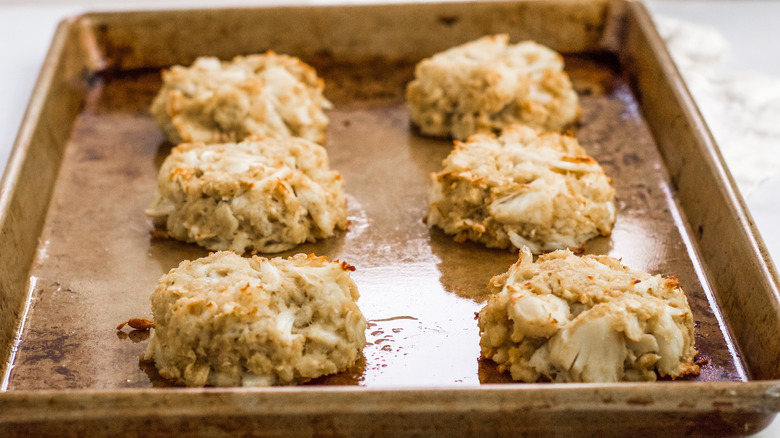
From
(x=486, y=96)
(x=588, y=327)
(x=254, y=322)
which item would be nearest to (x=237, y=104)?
(x=486, y=96)

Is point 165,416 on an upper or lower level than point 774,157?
upper

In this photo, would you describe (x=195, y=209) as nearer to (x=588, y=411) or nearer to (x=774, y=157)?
(x=588, y=411)

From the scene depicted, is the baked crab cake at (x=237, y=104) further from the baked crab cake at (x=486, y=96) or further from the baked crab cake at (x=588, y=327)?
the baked crab cake at (x=588, y=327)

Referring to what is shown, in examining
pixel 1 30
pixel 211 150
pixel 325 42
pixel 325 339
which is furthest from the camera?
pixel 1 30

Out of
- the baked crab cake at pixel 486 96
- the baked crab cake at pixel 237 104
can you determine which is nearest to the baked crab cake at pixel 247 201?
the baked crab cake at pixel 237 104

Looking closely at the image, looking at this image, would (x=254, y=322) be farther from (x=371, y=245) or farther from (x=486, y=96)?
(x=486, y=96)

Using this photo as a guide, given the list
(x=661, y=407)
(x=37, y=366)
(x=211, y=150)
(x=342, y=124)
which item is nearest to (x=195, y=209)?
(x=211, y=150)
